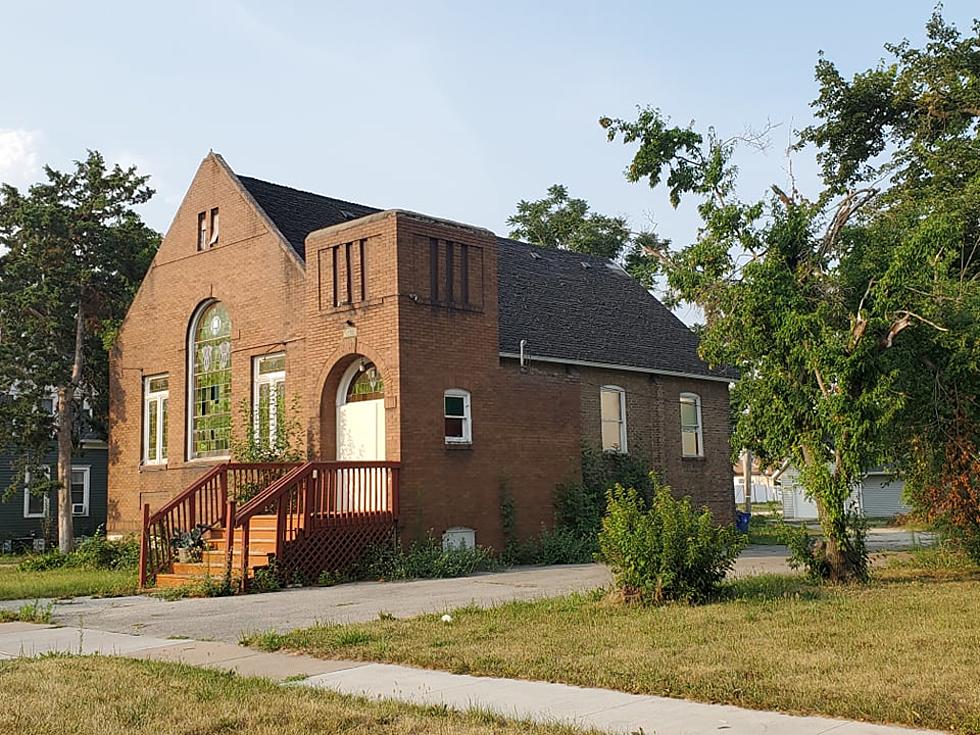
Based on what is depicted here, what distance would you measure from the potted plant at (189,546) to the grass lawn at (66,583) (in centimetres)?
93

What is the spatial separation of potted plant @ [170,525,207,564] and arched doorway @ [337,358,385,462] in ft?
11.2

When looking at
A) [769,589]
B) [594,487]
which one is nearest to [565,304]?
[594,487]

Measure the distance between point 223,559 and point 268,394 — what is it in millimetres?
5185

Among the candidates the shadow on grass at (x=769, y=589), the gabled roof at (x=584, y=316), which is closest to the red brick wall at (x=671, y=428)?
the gabled roof at (x=584, y=316)

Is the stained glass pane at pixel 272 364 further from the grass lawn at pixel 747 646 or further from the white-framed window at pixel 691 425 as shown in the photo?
the grass lawn at pixel 747 646

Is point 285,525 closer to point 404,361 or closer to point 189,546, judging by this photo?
point 189,546

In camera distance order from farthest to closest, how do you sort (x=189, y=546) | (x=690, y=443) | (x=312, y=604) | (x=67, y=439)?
(x=690, y=443) → (x=67, y=439) → (x=189, y=546) → (x=312, y=604)

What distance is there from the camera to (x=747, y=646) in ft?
30.6

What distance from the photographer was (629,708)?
739cm

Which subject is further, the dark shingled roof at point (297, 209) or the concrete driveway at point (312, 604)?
the dark shingled roof at point (297, 209)

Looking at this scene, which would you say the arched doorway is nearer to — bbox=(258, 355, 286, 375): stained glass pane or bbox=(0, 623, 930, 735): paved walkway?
Answer: bbox=(258, 355, 286, 375): stained glass pane

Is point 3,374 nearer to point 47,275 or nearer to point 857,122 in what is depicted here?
point 47,275

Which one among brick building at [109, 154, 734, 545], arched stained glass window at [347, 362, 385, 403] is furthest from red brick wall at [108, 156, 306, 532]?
arched stained glass window at [347, 362, 385, 403]

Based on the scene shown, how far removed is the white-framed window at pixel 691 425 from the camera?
2695 cm
